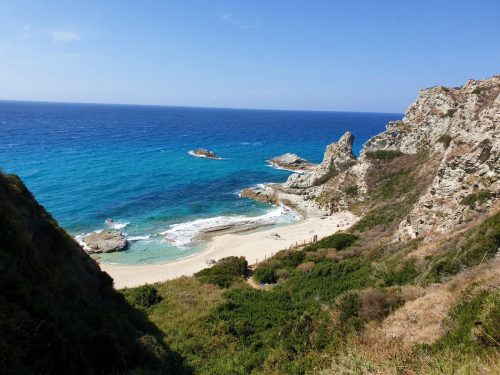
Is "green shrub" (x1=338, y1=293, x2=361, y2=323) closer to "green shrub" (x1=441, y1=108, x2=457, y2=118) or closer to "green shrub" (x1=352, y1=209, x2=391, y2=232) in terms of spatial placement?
"green shrub" (x1=352, y1=209, x2=391, y2=232)

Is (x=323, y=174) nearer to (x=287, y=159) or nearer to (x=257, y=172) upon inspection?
(x=257, y=172)

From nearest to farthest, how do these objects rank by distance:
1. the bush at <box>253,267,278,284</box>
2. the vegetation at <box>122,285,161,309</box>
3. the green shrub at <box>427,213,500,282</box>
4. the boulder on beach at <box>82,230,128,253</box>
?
1. the green shrub at <box>427,213,500,282</box>
2. the vegetation at <box>122,285,161,309</box>
3. the bush at <box>253,267,278,284</box>
4. the boulder on beach at <box>82,230,128,253</box>

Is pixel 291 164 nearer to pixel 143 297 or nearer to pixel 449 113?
pixel 449 113

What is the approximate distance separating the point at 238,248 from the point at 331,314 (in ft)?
91.6

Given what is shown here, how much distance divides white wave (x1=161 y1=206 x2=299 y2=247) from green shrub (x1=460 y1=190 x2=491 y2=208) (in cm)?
3054

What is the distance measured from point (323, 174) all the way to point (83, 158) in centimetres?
5997

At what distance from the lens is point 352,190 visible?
57.4 m

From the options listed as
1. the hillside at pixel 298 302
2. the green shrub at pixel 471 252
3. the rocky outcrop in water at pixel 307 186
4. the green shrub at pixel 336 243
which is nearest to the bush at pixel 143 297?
the hillside at pixel 298 302

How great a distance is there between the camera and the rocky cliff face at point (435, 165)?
26578 mm

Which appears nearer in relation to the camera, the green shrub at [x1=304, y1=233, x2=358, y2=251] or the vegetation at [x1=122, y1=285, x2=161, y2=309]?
the vegetation at [x1=122, y1=285, x2=161, y2=309]

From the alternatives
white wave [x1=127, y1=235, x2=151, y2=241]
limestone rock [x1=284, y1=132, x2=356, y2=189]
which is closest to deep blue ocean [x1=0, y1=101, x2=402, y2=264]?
white wave [x1=127, y1=235, x2=151, y2=241]

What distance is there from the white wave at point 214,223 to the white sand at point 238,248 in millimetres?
2896

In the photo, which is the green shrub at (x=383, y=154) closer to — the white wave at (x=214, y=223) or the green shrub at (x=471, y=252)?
the white wave at (x=214, y=223)

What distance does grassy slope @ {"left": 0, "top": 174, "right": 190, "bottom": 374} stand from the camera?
9516mm
